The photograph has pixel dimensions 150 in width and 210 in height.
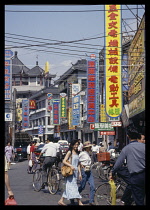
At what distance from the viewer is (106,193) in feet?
34.5

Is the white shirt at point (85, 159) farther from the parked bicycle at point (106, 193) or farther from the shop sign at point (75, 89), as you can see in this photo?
the shop sign at point (75, 89)

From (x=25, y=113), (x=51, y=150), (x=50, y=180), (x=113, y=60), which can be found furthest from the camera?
(x=25, y=113)

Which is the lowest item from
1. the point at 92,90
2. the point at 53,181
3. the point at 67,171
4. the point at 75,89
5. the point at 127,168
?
the point at 53,181

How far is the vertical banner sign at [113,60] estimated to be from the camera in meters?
25.8

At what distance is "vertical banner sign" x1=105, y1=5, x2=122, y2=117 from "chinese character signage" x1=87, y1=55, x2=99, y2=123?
293 inches

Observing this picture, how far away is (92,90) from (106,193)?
28372mm

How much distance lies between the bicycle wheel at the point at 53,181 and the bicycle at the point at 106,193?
10.5ft

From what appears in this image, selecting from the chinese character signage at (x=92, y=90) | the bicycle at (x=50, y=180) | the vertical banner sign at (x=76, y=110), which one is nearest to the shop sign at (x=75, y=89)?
the vertical banner sign at (x=76, y=110)

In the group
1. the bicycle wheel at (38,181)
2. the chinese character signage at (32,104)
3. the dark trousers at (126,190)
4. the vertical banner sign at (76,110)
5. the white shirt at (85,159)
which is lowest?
the bicycle wheel at (38,181)

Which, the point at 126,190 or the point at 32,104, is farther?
the point at 32,104

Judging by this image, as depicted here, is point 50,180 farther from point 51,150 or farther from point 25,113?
point 25,113

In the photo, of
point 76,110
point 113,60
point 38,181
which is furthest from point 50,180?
point 76,110

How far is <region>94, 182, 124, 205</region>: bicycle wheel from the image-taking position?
10.4 m
